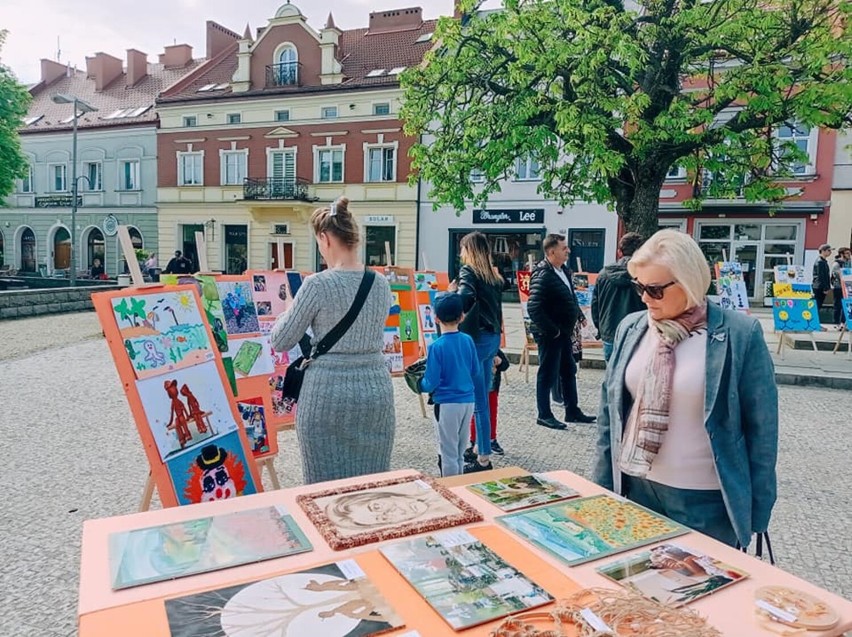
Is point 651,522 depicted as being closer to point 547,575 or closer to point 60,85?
point 547,575

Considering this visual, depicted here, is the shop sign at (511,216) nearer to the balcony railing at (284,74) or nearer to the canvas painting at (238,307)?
the balcony railing at (284,74)

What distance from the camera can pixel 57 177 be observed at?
30688 mm

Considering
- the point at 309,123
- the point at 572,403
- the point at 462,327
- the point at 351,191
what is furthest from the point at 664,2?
the point at 309,123

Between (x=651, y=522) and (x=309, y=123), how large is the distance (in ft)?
83.8

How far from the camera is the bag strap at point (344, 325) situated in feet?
8.50

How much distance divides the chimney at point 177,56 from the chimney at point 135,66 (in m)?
1.16

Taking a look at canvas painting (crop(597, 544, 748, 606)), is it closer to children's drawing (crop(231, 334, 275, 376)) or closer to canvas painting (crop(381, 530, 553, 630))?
canvas painting (crop(381, 530, 553, 630))

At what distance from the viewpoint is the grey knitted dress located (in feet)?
8.50

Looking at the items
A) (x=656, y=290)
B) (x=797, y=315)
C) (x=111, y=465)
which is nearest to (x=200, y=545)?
(x=656, y=290)

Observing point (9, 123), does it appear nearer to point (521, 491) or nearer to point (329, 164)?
point (329, 164)

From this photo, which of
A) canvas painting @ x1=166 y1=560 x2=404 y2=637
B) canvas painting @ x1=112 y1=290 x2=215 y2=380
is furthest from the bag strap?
canvas painting @ x1=166 y1=560 x2=404 y2=637

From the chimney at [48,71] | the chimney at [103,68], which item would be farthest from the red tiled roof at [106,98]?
the chimney at [48,71]

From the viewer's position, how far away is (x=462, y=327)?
182 inches

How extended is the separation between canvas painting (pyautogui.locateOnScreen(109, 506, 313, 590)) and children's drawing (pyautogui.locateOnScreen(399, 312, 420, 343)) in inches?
187
